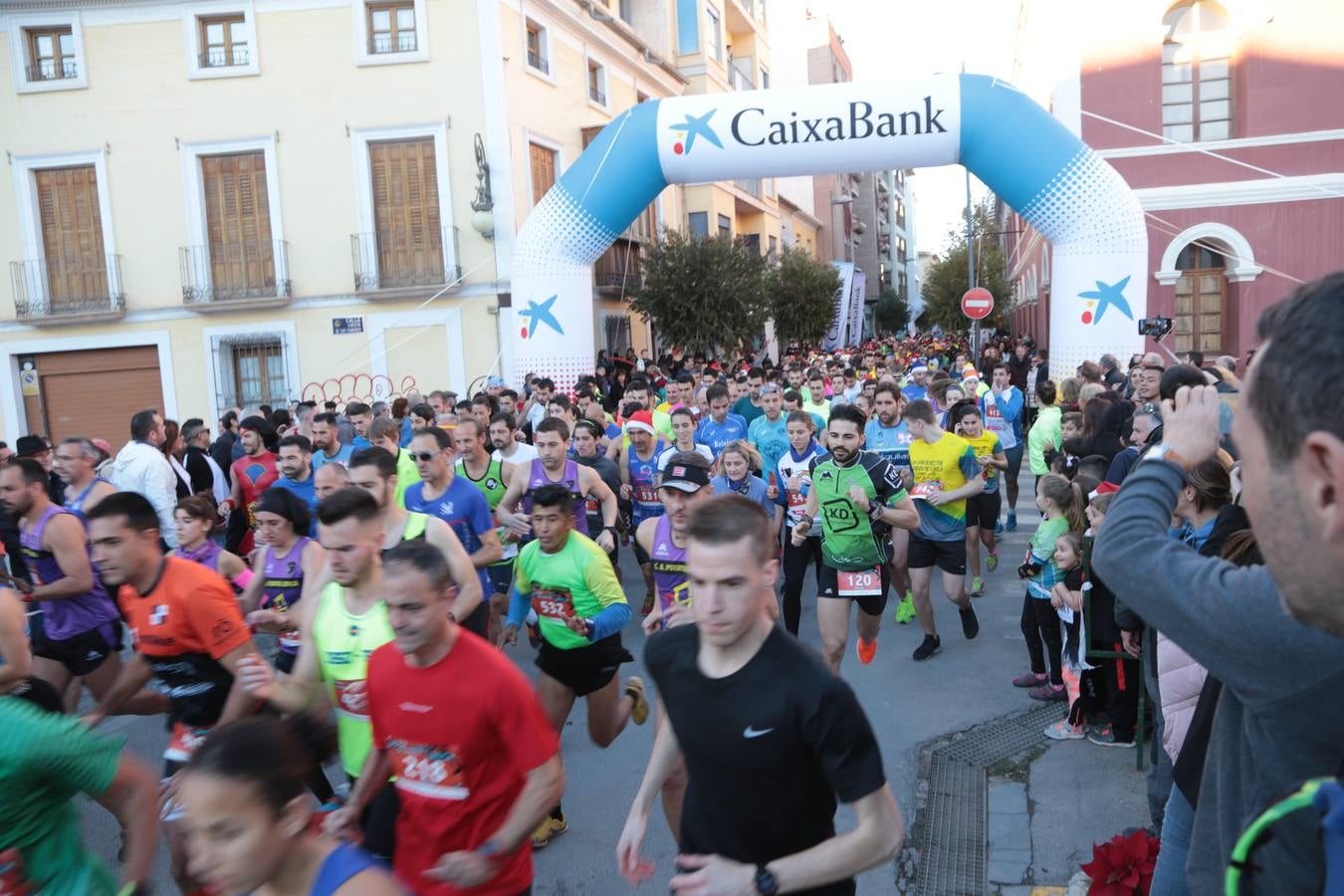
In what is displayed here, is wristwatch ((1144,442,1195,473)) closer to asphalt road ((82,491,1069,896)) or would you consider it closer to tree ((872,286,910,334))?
asphalt road ((82,491,1069,896))

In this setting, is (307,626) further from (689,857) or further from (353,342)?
(353,342)

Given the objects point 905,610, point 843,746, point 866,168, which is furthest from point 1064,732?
point 866,168

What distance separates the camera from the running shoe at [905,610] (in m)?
7.96

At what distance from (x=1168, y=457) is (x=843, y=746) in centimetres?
97

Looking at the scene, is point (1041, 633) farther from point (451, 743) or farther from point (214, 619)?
point (214, 619)

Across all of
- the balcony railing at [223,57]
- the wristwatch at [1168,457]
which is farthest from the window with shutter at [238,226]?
the wristwatch at [1168,457]

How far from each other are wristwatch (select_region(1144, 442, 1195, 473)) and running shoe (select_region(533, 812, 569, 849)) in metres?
3.53

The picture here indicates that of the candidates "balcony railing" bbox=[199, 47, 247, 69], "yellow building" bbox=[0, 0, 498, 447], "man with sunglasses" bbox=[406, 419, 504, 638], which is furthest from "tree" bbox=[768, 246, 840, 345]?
"man with sunglasses" bbox=[406, 419, 504, 638]

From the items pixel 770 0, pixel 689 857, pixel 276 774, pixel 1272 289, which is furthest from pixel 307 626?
pixel 770 0

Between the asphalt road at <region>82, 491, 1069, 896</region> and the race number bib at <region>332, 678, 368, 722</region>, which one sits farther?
the asphalt road at <region>82, 491, 1069, 896</region>

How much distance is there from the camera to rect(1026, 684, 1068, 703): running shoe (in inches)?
241

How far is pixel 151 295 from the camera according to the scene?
19.4m

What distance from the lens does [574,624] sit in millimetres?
4750

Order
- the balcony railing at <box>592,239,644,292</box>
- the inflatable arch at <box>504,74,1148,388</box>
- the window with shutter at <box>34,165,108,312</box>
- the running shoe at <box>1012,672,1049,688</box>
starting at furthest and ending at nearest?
the balcony railing at <box>592,239,644,292</box>
the window with shutter at <box>34,165,108,312</box>
the inflatable arch at <box>504,74,1148,388</box>
the running shoe at <box>1012,672,1049,688</box>
